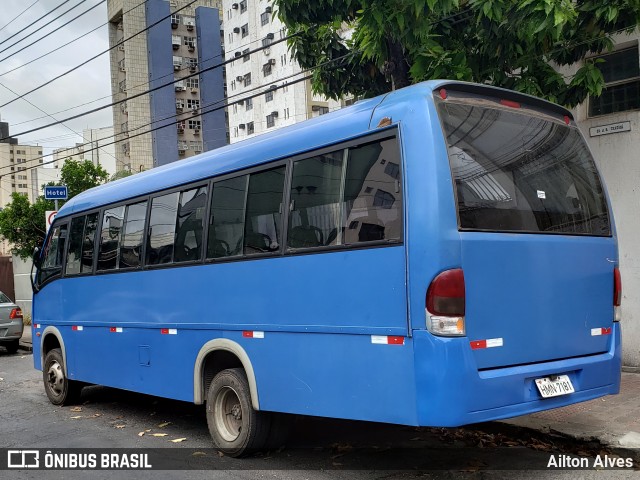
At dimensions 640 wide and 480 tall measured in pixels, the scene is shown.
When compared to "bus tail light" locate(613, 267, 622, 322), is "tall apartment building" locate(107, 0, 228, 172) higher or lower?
higher

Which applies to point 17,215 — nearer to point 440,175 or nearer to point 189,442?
point 189,442

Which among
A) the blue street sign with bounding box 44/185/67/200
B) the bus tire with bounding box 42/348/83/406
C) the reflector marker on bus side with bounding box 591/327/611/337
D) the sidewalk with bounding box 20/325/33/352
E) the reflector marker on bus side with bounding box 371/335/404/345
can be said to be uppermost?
the blue street sign with bounding box 44/185/67/200

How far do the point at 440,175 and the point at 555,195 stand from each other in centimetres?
129

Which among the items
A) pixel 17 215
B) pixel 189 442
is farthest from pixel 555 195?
pixel 17 215

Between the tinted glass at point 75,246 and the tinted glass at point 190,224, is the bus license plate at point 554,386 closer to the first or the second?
the tinted glass at point 190,224

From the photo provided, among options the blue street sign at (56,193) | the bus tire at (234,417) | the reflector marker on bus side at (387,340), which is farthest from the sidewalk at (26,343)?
the reflector marker on bus side at (387,340)

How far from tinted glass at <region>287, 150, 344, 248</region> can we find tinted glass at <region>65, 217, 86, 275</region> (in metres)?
4.49

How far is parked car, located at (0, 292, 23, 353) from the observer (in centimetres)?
1667

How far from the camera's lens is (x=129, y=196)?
27.1ft

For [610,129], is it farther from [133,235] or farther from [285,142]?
[133,235]

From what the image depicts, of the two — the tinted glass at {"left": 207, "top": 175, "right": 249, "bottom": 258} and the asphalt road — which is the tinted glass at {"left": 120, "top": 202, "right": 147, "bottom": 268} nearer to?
the tinted glass at {"left": 207, "top": 175, "right": 249, "bottom": 258}

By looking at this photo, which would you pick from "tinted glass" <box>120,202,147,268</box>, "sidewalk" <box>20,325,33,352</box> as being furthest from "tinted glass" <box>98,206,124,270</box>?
"sidewalk" <box>20,325,33,352</box>

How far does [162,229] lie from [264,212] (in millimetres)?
1834

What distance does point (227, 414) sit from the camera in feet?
21.7
